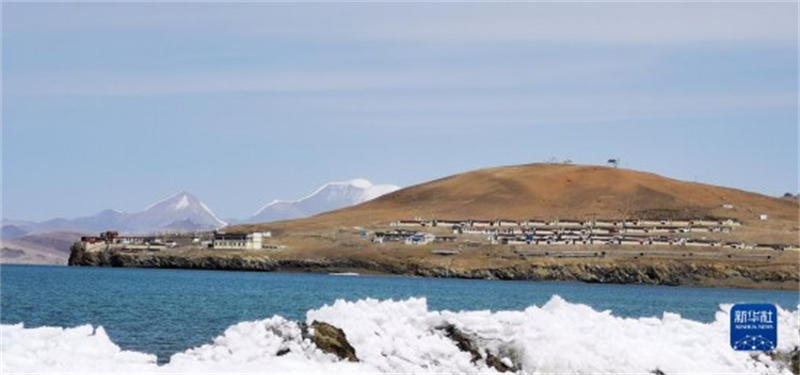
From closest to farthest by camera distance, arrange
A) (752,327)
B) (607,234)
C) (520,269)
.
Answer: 1. (752,327)
2. (520,269)
3. (607,234)

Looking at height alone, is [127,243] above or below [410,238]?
below

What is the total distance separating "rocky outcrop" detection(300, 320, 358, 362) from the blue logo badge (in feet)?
21.9

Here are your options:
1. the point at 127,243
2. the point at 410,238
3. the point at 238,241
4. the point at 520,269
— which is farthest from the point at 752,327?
the point at 127,243

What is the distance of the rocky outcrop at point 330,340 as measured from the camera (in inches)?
771

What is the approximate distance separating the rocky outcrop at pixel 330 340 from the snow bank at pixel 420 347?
0.14 m

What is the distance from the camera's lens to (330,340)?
19.8m

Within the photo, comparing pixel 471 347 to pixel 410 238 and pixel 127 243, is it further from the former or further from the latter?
pixel 127 243

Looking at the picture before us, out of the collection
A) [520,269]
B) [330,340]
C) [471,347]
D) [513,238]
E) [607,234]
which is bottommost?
[471,347]

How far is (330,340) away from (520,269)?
14462 cm

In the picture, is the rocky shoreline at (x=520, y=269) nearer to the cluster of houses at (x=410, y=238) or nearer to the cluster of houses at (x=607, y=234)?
the cluster of houses at (x=410, y=238)

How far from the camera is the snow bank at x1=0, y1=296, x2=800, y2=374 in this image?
60.7 feet

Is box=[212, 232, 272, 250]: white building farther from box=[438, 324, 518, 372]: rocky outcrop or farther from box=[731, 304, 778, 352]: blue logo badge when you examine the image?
box=[731, 304, 778, 352]: blue logo badge

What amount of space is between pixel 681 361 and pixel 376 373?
236 inches

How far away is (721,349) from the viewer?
76.7ft
